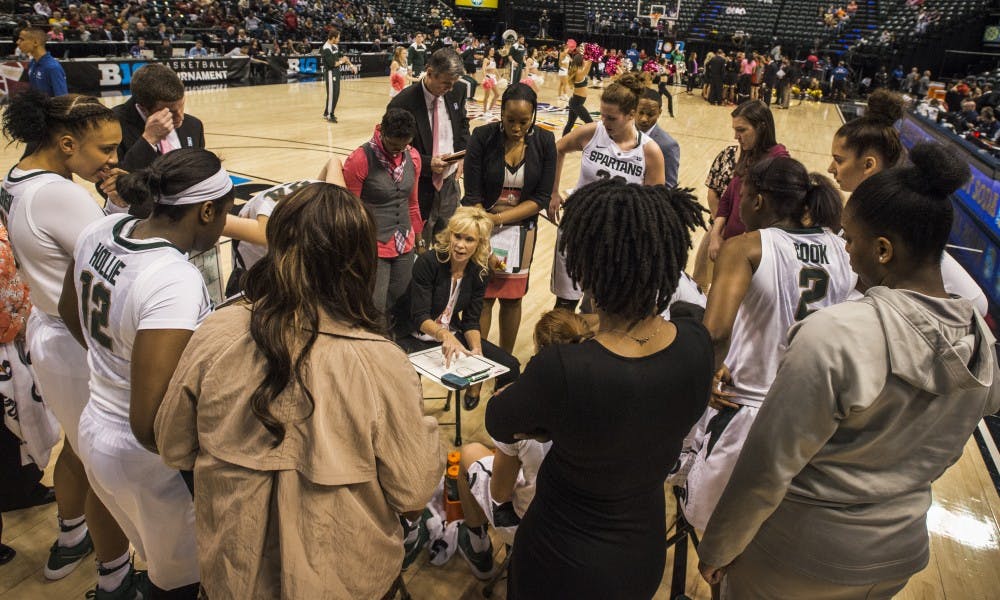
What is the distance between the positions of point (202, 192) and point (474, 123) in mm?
11993

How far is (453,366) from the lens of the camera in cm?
308

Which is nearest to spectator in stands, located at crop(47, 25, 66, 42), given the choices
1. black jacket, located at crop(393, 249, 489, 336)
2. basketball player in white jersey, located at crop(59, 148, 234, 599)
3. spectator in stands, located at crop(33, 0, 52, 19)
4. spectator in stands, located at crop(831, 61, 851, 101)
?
spectator in stands, located at crop(33, 0, 52, 19)

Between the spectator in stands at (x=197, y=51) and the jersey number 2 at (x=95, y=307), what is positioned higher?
the spectator in stands at (x=197, y=51)

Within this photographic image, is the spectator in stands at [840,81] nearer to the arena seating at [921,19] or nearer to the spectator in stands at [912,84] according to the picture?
the spectator in stands at [912,84]

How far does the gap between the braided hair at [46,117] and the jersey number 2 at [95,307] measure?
2.74 ft

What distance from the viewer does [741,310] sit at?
2258 mm

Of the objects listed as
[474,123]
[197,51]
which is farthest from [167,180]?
[197,51]

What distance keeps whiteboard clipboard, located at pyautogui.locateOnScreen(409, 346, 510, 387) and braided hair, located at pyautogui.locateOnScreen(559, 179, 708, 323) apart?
155 cm

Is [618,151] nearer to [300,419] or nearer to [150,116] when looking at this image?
[150,116]

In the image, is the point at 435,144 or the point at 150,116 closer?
the point at 150,116

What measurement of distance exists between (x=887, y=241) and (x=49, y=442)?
2998mm

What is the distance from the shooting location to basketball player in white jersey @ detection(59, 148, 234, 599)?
1.55 metres

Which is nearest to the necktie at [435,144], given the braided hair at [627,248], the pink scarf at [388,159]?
the pink scarf at [388,159]

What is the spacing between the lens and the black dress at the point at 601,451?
1.32m
